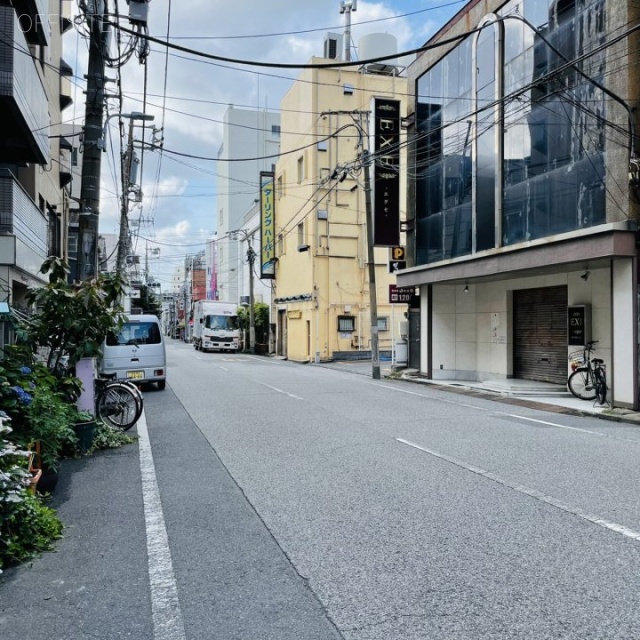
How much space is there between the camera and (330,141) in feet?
117

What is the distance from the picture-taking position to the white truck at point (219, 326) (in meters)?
44.0

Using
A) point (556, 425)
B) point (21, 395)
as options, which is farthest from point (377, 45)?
point (21, 395)

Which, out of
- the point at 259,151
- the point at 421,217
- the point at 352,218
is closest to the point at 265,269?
the point at 352,218

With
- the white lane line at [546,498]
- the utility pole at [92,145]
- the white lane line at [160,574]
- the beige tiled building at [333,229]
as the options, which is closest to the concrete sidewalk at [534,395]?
the white lane line at [546,498]

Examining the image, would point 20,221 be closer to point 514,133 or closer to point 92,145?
point 92,145

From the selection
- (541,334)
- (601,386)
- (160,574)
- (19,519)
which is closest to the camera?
(160,574)

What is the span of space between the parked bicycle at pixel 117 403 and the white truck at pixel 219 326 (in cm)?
3375

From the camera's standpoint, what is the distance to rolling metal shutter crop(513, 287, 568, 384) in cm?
1692

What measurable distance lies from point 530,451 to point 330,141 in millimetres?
30042

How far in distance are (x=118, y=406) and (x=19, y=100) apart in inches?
242

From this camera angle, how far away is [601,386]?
13805 mm

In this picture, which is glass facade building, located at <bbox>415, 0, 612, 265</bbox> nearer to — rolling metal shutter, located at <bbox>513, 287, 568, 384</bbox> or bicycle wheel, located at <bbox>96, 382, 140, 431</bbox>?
rolling metal shutter, located at <bbox>513, 287, 568, 384</bbox>

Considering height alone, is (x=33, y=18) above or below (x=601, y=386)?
above

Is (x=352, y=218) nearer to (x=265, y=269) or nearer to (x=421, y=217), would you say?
(x=265, y=269)
